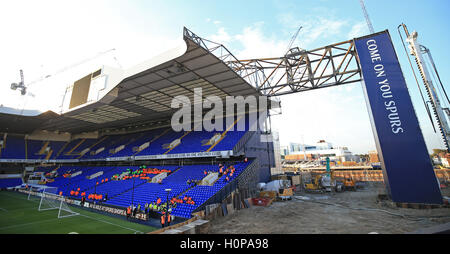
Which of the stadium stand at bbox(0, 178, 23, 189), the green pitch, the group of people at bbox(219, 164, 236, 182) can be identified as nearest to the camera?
the green pitch

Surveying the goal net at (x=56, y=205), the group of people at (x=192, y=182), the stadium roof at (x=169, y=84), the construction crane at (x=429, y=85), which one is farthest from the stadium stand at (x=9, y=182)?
the construction crane at (x=429, y=85)

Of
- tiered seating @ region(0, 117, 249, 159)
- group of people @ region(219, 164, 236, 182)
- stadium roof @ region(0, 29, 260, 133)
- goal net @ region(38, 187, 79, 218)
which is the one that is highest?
stadium roof @ region(0, 29, 260, 133)

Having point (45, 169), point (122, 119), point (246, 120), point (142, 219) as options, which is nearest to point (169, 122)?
point (122, 119)

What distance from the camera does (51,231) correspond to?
38.7ft

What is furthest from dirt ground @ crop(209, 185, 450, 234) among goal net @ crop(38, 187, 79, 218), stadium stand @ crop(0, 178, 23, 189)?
stadium stand @ crop(0, 178, 23, 189)

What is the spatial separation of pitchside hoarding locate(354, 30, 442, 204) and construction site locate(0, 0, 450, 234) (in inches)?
2.6

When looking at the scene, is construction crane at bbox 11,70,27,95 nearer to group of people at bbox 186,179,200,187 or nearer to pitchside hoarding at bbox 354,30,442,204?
group of people at bbox 186,179,200,187

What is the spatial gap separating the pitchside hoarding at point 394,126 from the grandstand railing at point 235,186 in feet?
36.9

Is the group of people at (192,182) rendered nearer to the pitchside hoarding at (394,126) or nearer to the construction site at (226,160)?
the construction site at (226,160)

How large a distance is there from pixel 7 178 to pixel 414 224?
56.0 meters

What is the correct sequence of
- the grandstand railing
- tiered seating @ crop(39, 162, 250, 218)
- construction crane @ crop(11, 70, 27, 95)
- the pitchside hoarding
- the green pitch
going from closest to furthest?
the green pitch < the pitchside hoarding < the grandstand railing < tiered seating @ crop(39, 162, 250, 218) < construction crane @ crop(11, 70, 27, 95)

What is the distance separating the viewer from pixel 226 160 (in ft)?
76.7

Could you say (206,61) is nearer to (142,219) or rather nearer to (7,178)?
(142,219)

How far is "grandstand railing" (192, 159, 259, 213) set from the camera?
14.2 metres
